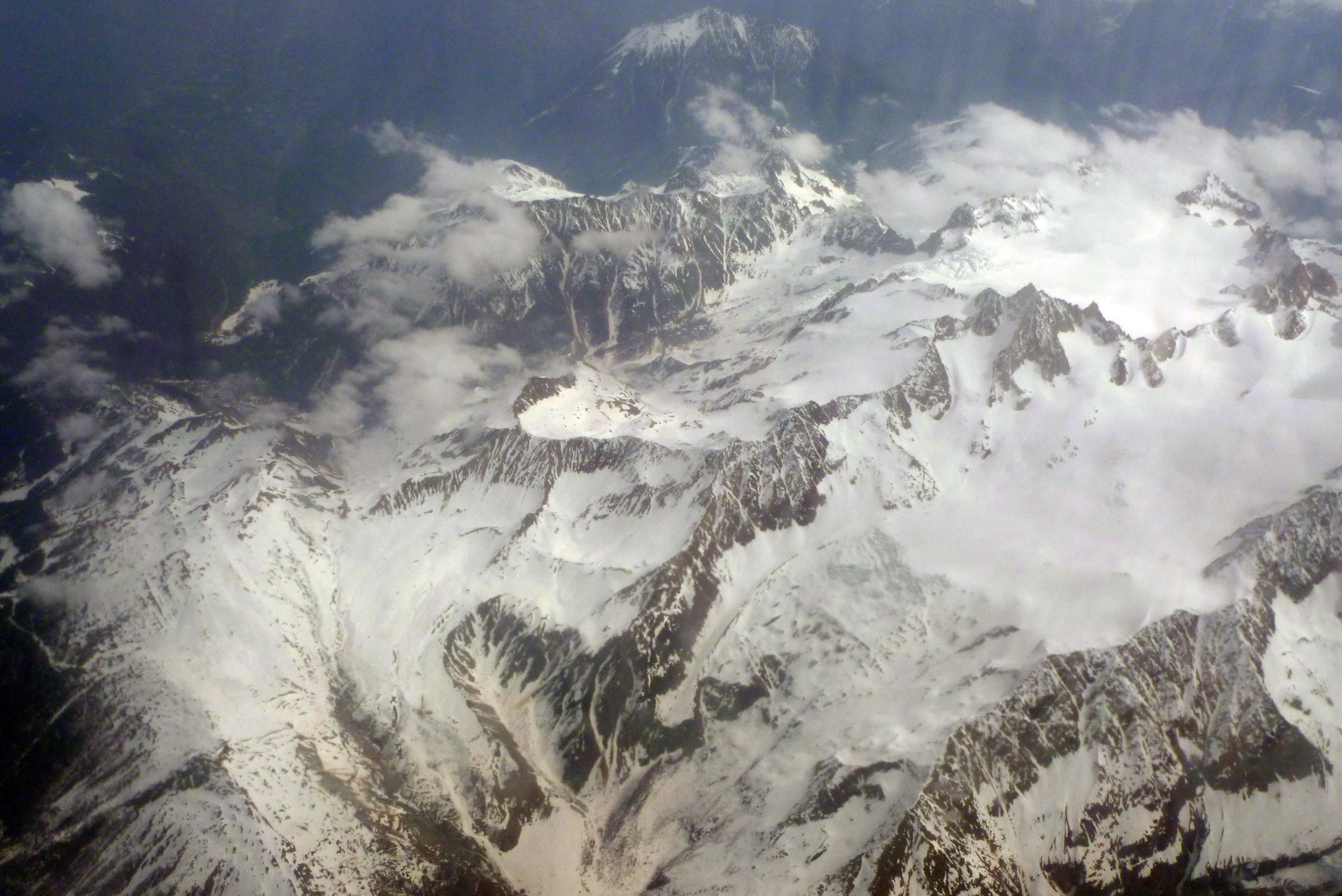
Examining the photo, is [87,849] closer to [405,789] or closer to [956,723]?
[405,789]

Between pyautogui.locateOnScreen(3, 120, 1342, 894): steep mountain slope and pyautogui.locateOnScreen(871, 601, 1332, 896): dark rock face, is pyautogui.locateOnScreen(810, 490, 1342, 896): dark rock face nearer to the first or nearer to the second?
pyautogui.locateOnScreen(871, 601, 1332, 896): dark rock face

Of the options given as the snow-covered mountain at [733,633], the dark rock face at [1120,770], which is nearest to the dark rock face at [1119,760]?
the dark rock face at [1120,770]

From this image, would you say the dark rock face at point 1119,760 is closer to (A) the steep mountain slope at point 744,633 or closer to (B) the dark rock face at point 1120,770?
(B) the dark rock face at point 1120,770

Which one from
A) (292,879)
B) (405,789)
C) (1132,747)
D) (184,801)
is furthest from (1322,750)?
(184,801)

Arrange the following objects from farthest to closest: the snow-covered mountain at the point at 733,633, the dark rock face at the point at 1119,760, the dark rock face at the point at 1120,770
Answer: the snow-covered mountain at the point at 733,633
the dark rock face at the point at 1119,760
the dark rock face at the point at 1120,770

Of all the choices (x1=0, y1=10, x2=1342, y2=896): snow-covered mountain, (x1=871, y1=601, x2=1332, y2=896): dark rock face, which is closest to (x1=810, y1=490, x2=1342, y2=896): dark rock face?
(x1=871, y1=601, x2=1332, y2=896): dark rock face

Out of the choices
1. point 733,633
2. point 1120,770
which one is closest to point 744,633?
point 733,633

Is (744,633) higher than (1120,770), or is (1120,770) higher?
(1120,770)

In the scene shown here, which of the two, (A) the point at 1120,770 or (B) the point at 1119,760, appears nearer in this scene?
(A) the point at 1120,770

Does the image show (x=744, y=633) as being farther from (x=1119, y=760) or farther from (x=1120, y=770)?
(x=1120, y=770)
